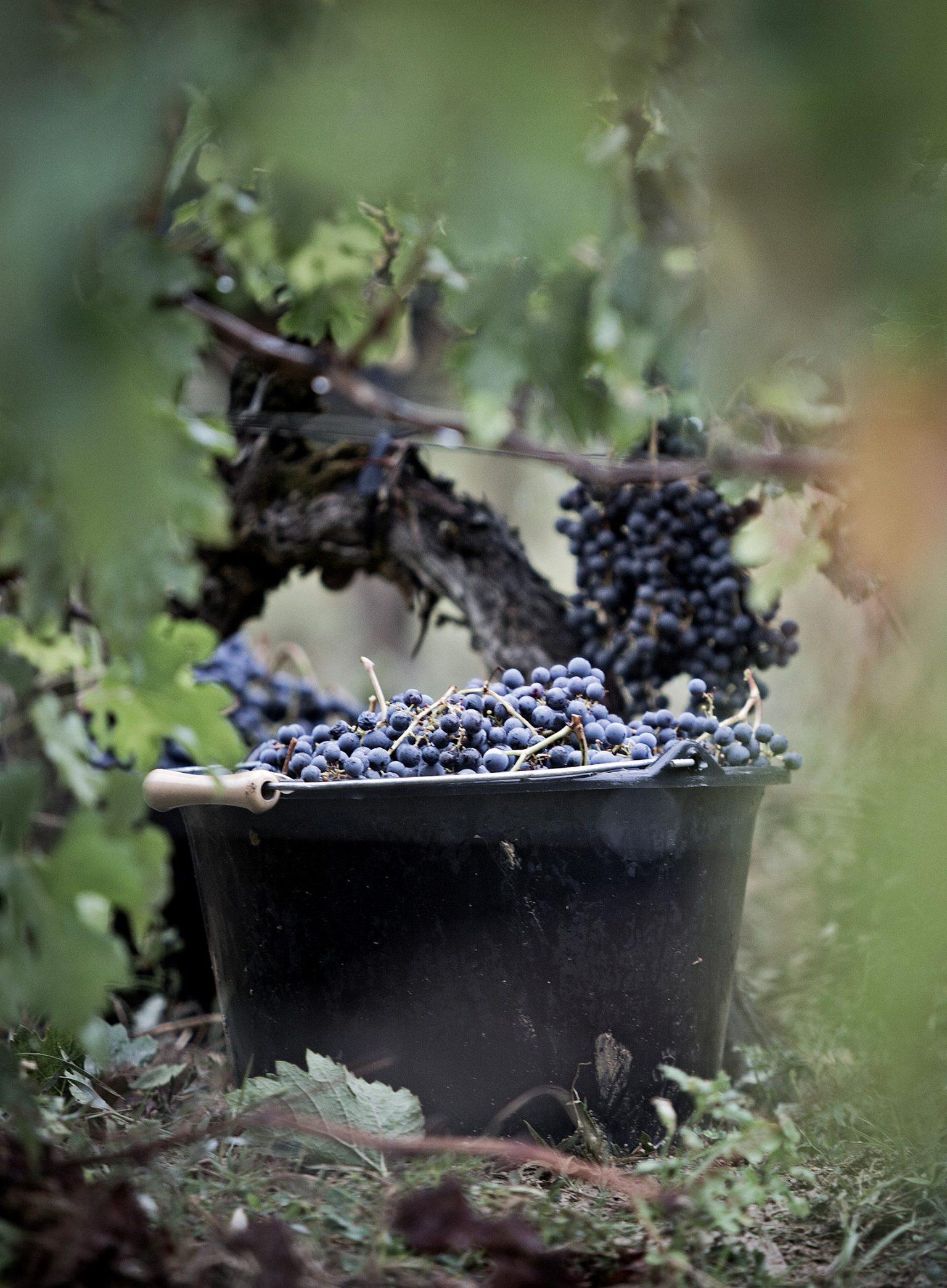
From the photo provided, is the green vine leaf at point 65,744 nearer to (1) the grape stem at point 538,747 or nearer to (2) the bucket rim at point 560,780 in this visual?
(2) the bucket rim at point 560,780

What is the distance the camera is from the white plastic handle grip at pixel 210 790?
113 centimetres

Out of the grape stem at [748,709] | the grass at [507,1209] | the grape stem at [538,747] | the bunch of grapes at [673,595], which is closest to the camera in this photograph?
the grass at [507,1209]

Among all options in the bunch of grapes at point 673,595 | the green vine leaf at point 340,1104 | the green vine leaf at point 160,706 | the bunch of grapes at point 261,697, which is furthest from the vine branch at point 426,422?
the bunch of grapes at point 261,697

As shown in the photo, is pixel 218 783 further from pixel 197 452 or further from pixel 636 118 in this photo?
pixel 636 118

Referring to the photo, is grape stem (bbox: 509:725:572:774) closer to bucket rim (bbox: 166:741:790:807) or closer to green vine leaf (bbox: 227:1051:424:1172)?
bucket rim (bbox: 166:741:790:807)

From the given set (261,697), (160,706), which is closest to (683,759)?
(160,706)

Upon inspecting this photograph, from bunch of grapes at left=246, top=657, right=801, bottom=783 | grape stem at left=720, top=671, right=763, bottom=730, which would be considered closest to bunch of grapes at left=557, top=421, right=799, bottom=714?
grape stem at left=720, top=671, right=763, bottom=730

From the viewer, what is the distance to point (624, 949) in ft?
3.87

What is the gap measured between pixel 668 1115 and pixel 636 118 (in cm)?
108

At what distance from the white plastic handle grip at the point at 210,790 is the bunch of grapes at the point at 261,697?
0.97 meters

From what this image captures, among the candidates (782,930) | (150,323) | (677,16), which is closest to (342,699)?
(782,930)

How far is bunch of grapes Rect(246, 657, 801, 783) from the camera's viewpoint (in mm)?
1201

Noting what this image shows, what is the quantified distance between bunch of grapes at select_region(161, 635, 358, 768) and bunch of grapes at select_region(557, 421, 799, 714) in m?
0.68

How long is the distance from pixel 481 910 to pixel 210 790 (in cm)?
33
